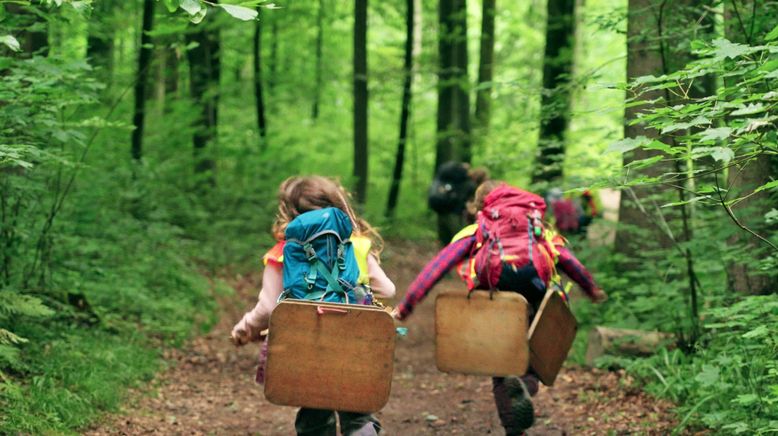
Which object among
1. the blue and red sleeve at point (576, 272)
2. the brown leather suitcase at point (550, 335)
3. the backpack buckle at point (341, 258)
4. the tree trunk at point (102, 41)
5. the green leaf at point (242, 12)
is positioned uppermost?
the tree trunk at point (102, 41)

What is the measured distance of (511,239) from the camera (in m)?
5.96

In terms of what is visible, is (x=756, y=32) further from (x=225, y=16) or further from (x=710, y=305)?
(x=225, y=16)

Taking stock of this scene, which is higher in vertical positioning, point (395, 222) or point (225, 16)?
point (225, 16)

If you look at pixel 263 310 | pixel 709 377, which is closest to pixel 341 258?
pixel 263 310

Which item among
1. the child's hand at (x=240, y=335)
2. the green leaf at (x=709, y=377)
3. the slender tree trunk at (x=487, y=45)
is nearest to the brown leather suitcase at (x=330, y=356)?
the child's hand at (x=240, y=335)

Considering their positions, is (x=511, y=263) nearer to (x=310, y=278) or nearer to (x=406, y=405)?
(x=310, y=278)

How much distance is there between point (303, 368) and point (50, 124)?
3045mm

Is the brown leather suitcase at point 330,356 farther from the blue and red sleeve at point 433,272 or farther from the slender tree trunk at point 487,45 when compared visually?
the slender tree trunk at point 487,45

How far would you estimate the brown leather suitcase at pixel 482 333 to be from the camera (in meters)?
5.73

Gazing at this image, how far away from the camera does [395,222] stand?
788 inches

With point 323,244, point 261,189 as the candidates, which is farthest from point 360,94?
point 323,244

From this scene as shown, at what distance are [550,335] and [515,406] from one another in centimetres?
57

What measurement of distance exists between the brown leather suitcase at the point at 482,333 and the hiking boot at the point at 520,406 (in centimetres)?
31

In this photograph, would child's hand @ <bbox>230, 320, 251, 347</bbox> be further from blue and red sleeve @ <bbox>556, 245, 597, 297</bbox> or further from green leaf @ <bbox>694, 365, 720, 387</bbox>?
green leaf @ <bbox>694, 365, 720, 387</bbox>
